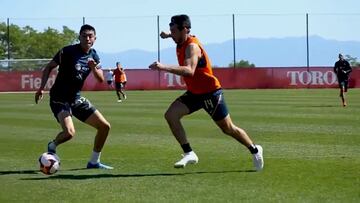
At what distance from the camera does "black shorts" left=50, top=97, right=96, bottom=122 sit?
32.7 ft

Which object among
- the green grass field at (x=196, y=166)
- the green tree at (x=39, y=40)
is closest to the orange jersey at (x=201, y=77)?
the green grass field at (x=196, y=166)

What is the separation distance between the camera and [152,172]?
9711 millimetres

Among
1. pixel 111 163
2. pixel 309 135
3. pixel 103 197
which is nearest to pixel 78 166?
pixel 111 163

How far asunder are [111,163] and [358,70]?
4077cm

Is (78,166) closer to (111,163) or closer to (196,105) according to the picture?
(111,163)

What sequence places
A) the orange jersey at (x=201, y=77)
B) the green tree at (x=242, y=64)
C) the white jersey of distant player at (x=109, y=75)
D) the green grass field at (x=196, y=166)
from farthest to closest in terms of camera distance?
the green tree at (x=242, y=64), the white jersey of distant player at (x=109, y=75), the orange jersey at (x=201, y=77), the green grass field at (x=196, y=166)

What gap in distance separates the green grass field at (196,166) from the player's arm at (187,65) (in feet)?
4.40

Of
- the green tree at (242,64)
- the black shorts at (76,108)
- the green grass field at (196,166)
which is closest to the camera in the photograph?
the green grass field at (196,166)

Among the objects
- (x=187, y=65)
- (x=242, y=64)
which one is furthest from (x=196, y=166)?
(x=242, y=64)

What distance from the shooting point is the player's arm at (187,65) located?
8.48 metres

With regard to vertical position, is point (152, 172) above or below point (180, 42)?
below

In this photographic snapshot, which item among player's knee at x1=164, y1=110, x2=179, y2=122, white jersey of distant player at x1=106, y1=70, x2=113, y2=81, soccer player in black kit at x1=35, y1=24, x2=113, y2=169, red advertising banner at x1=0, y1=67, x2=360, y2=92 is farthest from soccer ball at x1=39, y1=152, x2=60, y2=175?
red advertising banner at x1=0, y1=67, x2=360, y2=92

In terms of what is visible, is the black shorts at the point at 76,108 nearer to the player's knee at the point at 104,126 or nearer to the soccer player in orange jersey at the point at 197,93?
the player's knee at the point at 104,126

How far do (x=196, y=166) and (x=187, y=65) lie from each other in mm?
1822
